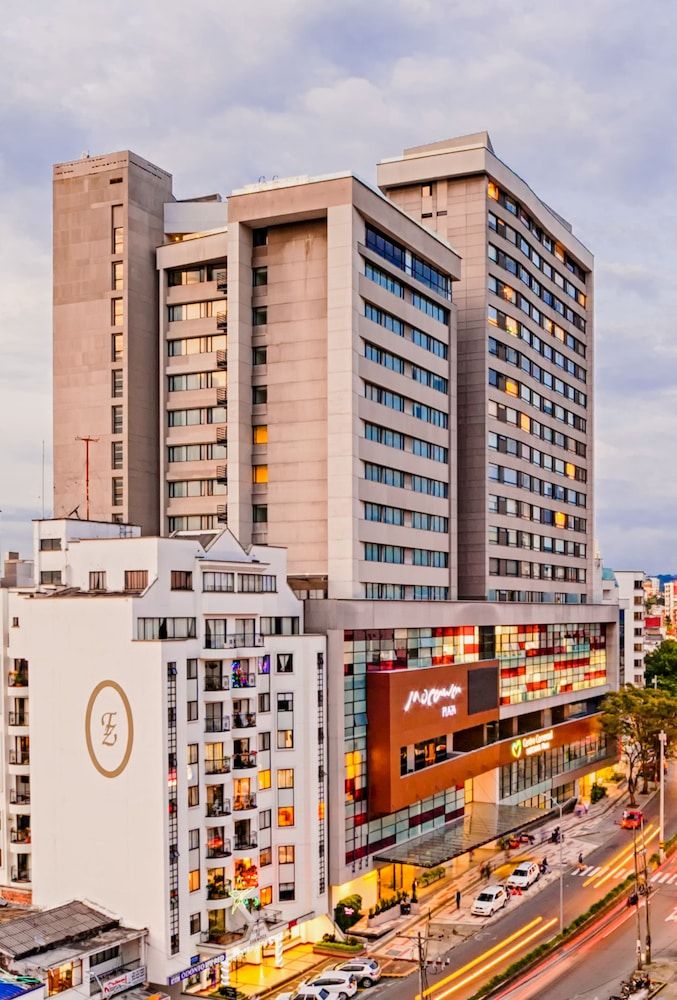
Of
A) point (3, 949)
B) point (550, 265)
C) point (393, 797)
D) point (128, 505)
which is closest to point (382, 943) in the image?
point (393, 797)

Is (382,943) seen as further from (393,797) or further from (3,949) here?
(3,949)

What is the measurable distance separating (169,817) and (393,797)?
25155 mm

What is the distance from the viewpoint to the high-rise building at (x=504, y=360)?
12106 cm

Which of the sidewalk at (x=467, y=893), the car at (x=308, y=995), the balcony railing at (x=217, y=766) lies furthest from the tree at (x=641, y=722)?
the balcony railing at (x=217, y=766)

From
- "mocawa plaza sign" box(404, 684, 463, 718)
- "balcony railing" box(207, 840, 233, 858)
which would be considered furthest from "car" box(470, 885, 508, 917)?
"balcony railing" box(207, 840, 233, 858)

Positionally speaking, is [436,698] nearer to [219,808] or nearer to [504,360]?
[219,808]

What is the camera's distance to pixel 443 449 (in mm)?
112312

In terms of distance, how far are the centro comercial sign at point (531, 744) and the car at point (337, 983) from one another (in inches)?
1878

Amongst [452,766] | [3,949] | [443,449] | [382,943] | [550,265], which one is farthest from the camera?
[550,265]

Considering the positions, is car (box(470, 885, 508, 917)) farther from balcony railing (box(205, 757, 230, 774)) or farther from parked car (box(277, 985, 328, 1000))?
balcony railing (box(205, 757, 230, 774))

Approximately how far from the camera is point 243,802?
7725cm

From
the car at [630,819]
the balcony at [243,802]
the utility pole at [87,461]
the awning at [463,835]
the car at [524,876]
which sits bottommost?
the car at [630,819]

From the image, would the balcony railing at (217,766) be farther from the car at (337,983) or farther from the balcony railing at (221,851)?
the car at (337,983)

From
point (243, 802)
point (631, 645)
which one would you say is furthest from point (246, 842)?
point (631, 645)
